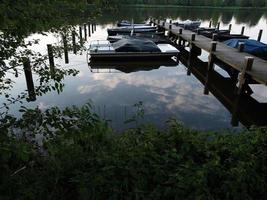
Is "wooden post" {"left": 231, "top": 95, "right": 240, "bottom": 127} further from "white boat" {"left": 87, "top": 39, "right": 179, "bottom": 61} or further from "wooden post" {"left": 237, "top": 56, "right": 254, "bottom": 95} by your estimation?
"white boat" {"left": 87, "top": 39, "right": 179, "bottom": 61}

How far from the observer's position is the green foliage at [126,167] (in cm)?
418

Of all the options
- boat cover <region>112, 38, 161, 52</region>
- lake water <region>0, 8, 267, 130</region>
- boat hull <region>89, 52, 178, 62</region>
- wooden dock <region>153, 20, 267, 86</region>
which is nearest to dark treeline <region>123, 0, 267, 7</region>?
boat cover <region>112, 38, 161, 52</region>

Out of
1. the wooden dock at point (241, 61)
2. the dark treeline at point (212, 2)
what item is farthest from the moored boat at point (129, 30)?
the dark treeline at point (212, 2)

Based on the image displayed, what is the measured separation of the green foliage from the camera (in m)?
4.18

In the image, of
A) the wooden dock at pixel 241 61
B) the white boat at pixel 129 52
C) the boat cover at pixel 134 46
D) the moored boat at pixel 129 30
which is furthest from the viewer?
the moored boat at pixel 129 30

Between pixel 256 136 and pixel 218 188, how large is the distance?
1.90 m

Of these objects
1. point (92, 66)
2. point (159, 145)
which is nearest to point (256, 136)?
point (159, 145)

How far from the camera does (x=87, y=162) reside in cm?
510

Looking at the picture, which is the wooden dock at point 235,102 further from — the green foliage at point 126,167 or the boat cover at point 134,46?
the green foliage at point 126,167

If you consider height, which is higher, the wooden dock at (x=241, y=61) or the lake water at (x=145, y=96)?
the wooden dock at (x=241, y=61)

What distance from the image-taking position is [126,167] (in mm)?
4645

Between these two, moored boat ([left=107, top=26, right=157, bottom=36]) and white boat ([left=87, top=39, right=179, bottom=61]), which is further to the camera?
moored boat ([left=107, top=26, right=157, bottom=36])

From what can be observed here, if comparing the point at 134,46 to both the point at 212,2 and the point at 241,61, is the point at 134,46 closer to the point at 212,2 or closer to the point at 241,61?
the point at 241,61

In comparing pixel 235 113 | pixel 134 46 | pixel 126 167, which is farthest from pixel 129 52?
pixel 126 167
